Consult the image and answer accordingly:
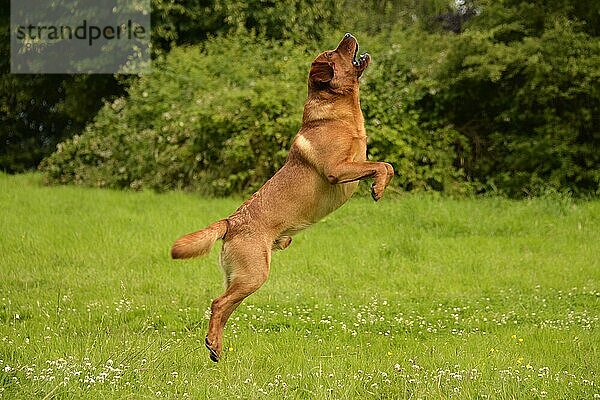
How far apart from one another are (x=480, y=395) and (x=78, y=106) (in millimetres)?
17925

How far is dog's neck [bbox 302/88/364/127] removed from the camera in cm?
526

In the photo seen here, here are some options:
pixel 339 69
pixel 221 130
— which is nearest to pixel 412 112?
pixel 221 130

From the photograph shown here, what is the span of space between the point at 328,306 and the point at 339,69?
2889 mm

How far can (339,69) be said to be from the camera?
5297 mm

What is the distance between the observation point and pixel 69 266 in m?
9.10

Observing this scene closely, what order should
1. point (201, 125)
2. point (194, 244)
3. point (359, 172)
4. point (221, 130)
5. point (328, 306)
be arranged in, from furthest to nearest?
point (201, 125) → point (221, 130) → point (328, 306) → point (359, 172) → point (194, 244)

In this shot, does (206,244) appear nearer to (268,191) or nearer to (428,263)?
(268,191)

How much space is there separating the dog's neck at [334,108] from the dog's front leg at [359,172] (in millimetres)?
361

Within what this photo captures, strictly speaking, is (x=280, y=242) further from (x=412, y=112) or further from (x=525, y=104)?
(x=525, y=104)

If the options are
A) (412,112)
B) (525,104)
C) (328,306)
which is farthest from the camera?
(412,112)

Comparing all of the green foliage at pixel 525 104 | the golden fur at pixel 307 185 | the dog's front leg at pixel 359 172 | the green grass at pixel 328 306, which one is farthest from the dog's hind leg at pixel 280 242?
the green foliage at pixel 525 104

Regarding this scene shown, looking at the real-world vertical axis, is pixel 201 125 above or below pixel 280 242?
below

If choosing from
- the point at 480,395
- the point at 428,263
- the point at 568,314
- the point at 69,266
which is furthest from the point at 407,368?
the point at 69,266

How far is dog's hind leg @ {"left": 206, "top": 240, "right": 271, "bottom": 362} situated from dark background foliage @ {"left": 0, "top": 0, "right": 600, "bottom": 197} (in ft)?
27.2
